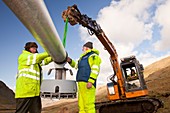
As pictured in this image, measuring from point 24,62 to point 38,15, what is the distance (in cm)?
254

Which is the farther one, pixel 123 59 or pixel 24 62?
pixel 123 59

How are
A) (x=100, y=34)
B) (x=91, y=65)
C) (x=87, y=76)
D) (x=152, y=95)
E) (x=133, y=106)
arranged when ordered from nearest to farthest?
(x=87, y=76), (x=91, y=65), (x=133, y=106), (x=100, y=34), (x=152, y=95)

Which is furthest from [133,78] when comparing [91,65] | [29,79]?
[29,79]

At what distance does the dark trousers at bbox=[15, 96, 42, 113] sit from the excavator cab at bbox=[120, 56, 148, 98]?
549 centimetres

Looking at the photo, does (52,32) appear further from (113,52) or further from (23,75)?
(113,52)

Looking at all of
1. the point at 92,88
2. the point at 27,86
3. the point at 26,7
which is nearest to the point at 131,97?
the point at 92,88

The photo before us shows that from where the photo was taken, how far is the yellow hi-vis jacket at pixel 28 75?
3.99 metres

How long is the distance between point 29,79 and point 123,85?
6.08 metres

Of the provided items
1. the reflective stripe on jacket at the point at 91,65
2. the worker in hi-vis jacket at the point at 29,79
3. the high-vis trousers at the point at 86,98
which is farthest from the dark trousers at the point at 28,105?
the reflective stripe on jacket at the point at 91,65

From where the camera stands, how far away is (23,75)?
4062mm

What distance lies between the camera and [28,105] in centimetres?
404

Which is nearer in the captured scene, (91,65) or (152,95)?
(91,65)

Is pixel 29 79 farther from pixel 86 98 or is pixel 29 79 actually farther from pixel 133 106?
pixel 133 106

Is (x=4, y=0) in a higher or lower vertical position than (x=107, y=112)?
higher
